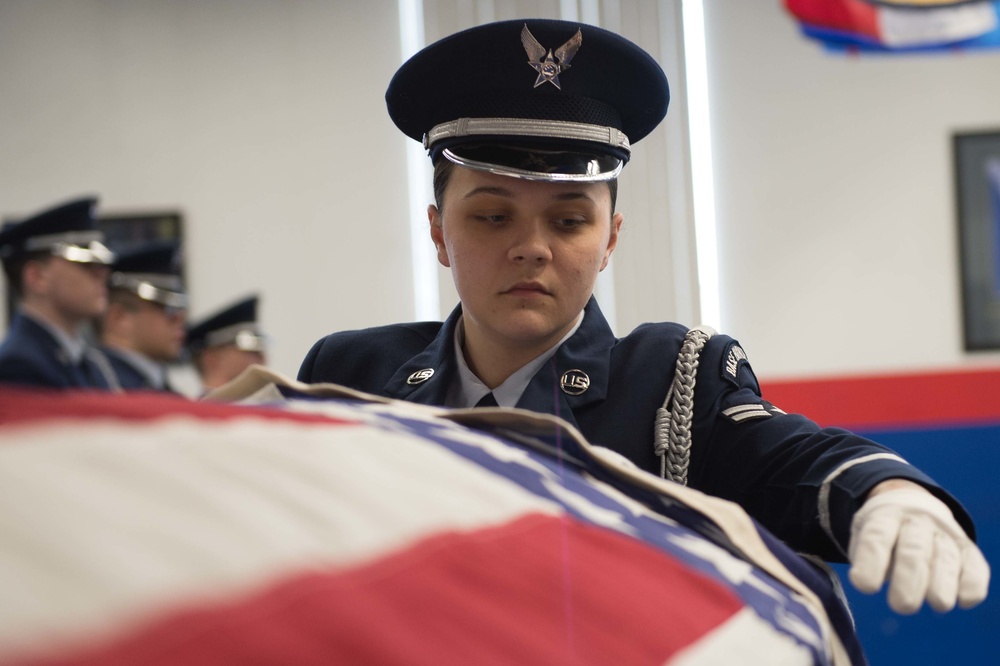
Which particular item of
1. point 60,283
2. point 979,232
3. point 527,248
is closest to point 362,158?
point 60,283

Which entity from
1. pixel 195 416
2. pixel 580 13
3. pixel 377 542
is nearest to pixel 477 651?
pixel 377 542

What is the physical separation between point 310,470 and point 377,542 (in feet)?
0.16

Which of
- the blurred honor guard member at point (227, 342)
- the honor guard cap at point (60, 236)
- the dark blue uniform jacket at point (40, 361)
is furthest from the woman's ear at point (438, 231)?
the blurred honor guard member at point (227, 342)

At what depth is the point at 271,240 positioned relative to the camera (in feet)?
13.5

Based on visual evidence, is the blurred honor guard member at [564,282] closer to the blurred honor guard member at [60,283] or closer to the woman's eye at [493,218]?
the woman's eye at [493,218]

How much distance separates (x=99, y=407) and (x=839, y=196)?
3892 millimetres

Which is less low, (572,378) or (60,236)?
(60,236)

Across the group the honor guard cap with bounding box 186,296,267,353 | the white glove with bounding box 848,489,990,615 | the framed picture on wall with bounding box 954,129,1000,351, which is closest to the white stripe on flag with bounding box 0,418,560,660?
the white glove with bounding box 848,489,990,615

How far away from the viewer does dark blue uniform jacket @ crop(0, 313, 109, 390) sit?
226 cm

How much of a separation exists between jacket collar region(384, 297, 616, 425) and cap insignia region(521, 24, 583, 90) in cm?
26

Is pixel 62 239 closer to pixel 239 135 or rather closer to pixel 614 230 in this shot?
pixel 239 135

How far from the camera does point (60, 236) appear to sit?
9.65 feet

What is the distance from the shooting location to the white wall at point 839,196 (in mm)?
3967

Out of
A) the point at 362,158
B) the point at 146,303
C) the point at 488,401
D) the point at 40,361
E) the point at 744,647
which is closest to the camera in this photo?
the point at 744,647
